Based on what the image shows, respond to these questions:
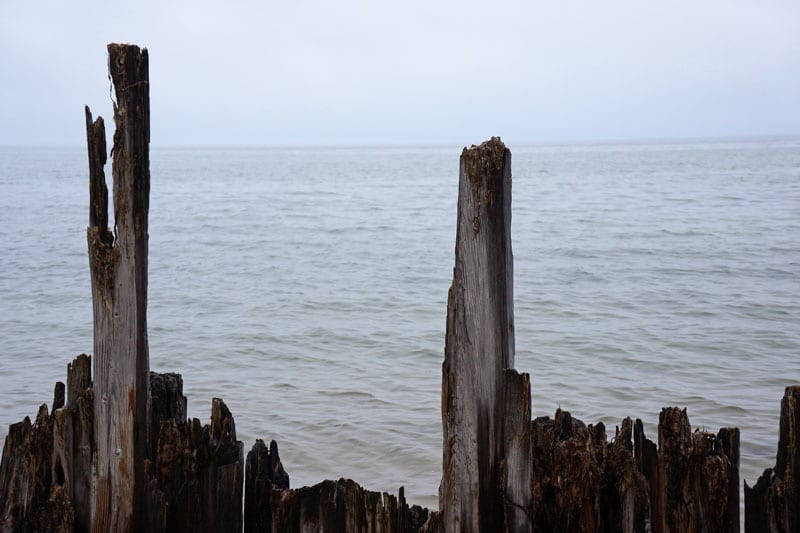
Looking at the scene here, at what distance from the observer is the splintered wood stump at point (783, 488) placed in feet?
12.2

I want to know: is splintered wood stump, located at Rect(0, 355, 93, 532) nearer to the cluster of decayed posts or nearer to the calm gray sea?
the cluster of decayed posts

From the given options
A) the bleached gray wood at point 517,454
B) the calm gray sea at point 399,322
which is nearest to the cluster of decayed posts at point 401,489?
the bleached gray wood at point 517,454

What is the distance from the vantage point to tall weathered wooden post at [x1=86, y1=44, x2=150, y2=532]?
372cm

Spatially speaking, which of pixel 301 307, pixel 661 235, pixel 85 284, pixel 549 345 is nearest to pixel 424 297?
pixel 301 307

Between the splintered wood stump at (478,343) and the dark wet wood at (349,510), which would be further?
the dark wet wood at (349,510)

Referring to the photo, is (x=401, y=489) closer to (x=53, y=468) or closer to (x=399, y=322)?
(x=53, y=468)

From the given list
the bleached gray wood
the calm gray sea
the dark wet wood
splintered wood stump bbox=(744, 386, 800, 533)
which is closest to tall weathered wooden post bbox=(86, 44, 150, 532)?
the dark wet wood

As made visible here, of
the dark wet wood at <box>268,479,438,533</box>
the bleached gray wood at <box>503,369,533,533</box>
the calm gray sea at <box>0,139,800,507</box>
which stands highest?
the bleached gray wood at <box>503,369,533,533</box>

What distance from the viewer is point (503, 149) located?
3535 millimetres

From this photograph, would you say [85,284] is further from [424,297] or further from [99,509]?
[99,509]

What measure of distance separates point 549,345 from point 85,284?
10.0 meters

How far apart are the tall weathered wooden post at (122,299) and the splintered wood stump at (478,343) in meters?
1.38

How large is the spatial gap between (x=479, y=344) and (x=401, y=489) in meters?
0.80

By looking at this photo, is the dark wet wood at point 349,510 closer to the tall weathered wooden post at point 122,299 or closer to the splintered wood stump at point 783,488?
the tall weathered wooden post at point 122,299
